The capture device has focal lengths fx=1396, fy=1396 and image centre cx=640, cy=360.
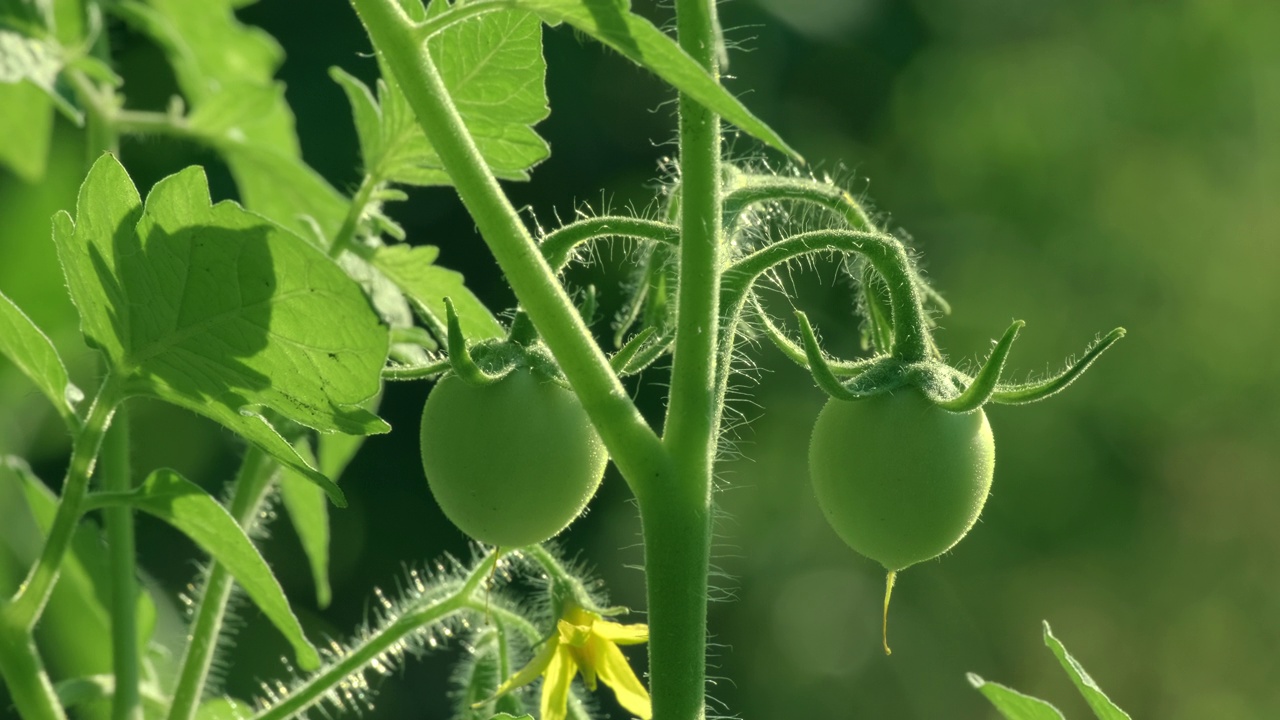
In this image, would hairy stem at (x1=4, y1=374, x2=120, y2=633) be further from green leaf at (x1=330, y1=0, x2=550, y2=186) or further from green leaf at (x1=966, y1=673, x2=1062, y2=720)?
green leaf at (x1=966, y1=673, x2=1062, y2=720)

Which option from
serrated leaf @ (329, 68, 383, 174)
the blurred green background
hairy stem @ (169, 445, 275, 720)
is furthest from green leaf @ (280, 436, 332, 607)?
the blurred green background

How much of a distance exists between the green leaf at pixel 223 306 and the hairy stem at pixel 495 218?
43mm

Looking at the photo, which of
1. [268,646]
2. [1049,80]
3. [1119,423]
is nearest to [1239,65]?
[1049,80]

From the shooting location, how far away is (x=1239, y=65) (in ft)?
15.9

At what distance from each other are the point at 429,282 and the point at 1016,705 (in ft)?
0.97

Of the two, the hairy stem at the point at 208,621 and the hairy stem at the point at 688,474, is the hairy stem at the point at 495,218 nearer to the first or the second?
the hairy stem at the point at 688,474

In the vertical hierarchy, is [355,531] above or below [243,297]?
below

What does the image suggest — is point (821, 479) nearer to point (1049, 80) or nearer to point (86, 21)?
point (86, 21)

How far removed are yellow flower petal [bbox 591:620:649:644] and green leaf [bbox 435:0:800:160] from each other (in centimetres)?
22

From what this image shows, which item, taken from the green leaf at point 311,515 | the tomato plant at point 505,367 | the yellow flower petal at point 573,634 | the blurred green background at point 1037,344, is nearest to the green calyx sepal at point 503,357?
the tomato plant at point 505,367

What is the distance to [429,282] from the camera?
0.60m

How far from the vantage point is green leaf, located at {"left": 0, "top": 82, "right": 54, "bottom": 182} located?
0.87 meters

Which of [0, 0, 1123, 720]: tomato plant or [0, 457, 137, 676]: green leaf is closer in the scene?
[0, 0, 1123, 720]: tomato plant

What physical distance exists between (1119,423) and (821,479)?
4.28 meters
